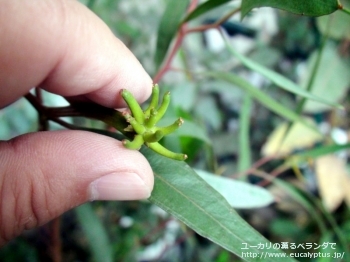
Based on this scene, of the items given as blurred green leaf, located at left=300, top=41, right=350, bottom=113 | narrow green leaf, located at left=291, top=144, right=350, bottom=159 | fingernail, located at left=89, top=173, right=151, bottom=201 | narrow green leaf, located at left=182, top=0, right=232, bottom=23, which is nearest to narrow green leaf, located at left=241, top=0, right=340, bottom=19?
narrow green leaf, located at left=182, top=0, right=232, bottom=23

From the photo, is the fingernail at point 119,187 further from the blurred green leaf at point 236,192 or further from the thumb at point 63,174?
the blurred green leaf at point 236,192

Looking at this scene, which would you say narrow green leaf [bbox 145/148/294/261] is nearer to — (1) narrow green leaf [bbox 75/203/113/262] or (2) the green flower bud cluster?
A: (2) the green flower bud cluster

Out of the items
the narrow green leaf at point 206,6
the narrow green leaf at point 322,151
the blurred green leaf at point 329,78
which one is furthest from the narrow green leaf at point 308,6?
the blurred green leaf at point 329,78

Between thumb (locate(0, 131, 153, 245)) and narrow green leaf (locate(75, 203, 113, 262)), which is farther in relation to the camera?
narrow green leaf (locate(75, 203, 113, 262))

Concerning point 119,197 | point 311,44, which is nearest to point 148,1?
point 311,44

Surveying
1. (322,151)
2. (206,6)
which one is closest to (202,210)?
(206,6)

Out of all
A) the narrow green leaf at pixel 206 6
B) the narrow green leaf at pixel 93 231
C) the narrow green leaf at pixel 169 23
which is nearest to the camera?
the narrow green leaf at pixel 206 6
